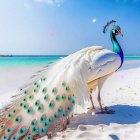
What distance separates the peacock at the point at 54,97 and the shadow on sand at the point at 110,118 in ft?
1.74

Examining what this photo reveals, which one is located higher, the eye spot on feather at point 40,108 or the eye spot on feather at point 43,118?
the eye spot on feather at point 40,108

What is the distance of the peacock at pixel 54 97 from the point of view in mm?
4891

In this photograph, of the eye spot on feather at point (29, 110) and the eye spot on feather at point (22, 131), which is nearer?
the eye spot on feather at point (22, 131)

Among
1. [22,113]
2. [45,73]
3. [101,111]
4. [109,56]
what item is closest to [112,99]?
[101,111]

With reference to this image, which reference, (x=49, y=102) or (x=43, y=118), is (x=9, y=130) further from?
(x=49, y=102)

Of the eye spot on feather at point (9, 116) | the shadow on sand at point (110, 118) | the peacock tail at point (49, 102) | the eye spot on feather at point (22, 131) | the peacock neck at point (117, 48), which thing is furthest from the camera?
the peacock neck at point (117, 48)

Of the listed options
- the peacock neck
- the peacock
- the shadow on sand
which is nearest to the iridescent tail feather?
the peacock

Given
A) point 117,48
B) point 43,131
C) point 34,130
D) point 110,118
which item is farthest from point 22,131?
point 117,48

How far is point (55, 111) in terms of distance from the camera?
201 inches

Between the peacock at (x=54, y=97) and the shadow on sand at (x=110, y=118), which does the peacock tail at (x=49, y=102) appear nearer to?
the peacock at (x=54, y=97)

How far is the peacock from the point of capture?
193 inches

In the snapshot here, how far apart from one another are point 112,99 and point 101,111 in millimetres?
2155

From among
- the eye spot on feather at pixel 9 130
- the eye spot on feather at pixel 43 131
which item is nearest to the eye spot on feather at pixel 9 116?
the eye spot on feather at pixel 9 130

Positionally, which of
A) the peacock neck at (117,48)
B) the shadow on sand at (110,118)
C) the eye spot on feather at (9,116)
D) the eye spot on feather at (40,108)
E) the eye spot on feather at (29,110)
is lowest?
the shadow on sand at (110,118)
